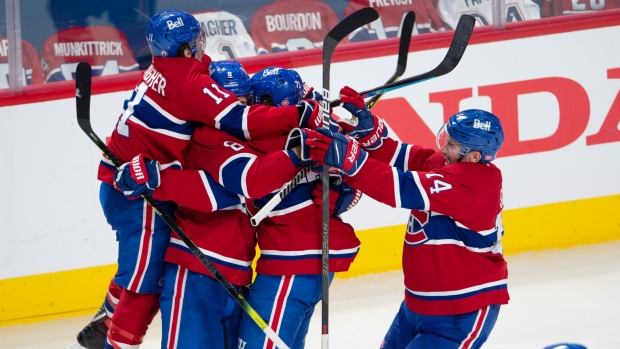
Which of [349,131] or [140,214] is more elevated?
[349,131]

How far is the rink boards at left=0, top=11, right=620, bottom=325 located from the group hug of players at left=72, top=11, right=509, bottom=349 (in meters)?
1.35

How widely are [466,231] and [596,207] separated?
2508 millimetres

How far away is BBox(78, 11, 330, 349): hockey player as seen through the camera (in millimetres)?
2873

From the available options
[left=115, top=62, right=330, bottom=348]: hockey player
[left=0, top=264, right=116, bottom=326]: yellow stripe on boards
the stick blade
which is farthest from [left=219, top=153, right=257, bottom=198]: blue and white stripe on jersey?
[left=0, top=264, right=116, bottom=326]: yellow stripe on boards

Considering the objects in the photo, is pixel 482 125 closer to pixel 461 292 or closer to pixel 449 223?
pixel 449 223

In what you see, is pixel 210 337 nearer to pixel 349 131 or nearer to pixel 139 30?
pixel 349 131

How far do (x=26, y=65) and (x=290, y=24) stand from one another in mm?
1293

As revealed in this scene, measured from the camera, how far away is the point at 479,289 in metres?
2.87

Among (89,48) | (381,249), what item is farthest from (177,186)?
(381,249)

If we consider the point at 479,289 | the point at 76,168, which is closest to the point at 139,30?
the point at 76,168

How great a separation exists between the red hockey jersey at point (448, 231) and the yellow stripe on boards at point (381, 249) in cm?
190

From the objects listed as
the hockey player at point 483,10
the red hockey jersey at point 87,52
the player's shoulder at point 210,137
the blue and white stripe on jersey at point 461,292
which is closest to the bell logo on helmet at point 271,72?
the player's shoulder at point 210,137

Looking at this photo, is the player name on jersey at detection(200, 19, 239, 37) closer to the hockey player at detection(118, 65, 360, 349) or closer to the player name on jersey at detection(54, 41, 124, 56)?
the player name on jersey at detection(54, 41, 124, 56)

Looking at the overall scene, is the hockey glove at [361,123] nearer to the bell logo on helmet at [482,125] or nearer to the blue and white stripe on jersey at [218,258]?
the bell logo on helmet at [482,125]
